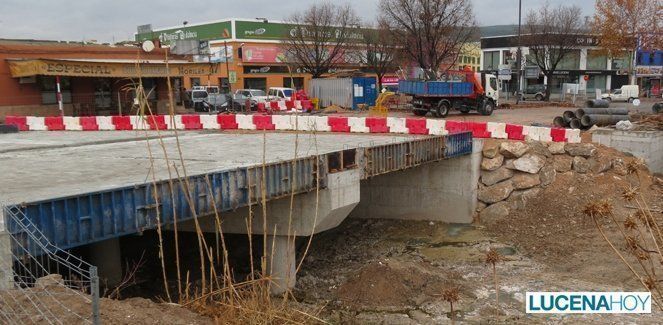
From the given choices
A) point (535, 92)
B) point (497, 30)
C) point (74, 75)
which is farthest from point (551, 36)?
point (74, 75)

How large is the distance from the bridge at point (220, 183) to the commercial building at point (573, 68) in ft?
134

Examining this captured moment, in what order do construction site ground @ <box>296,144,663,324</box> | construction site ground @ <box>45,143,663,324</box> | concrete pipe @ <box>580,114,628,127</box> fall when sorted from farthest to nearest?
concrete pipe @ <box>580,114,628,127</box> → construction site ground @ <box>296,144,663,324</box> → construction site ground @ <box>45,143,663,324</box>

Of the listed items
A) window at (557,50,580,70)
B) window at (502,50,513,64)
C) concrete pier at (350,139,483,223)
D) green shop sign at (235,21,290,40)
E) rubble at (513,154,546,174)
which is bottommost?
Answer: concrete pier at (350,139,483,223)

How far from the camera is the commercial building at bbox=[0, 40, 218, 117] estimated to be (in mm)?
29359

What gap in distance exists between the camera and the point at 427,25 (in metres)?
38.1

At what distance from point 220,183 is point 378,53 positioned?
1686 inches

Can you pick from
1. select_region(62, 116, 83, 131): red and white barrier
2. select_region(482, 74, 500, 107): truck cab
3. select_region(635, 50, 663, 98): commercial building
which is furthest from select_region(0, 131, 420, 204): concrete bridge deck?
select_region(635, 50, 663, 98): commercial building

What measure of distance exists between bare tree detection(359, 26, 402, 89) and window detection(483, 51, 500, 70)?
1806cm

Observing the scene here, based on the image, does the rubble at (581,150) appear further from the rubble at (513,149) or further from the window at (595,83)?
the window at (595,83)

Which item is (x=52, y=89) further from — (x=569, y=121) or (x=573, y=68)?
(x=573, y=68)

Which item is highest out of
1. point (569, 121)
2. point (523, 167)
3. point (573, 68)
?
point (573, 68)

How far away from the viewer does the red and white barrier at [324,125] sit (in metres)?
20.1

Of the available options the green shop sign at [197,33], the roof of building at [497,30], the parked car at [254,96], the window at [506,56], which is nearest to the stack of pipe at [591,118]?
the parked car at [254,96]

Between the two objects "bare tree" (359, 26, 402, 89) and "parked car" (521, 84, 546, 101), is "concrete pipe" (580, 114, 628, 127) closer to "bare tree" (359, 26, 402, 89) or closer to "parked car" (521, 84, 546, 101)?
"bare tree" (359, 26, 402, 89)
